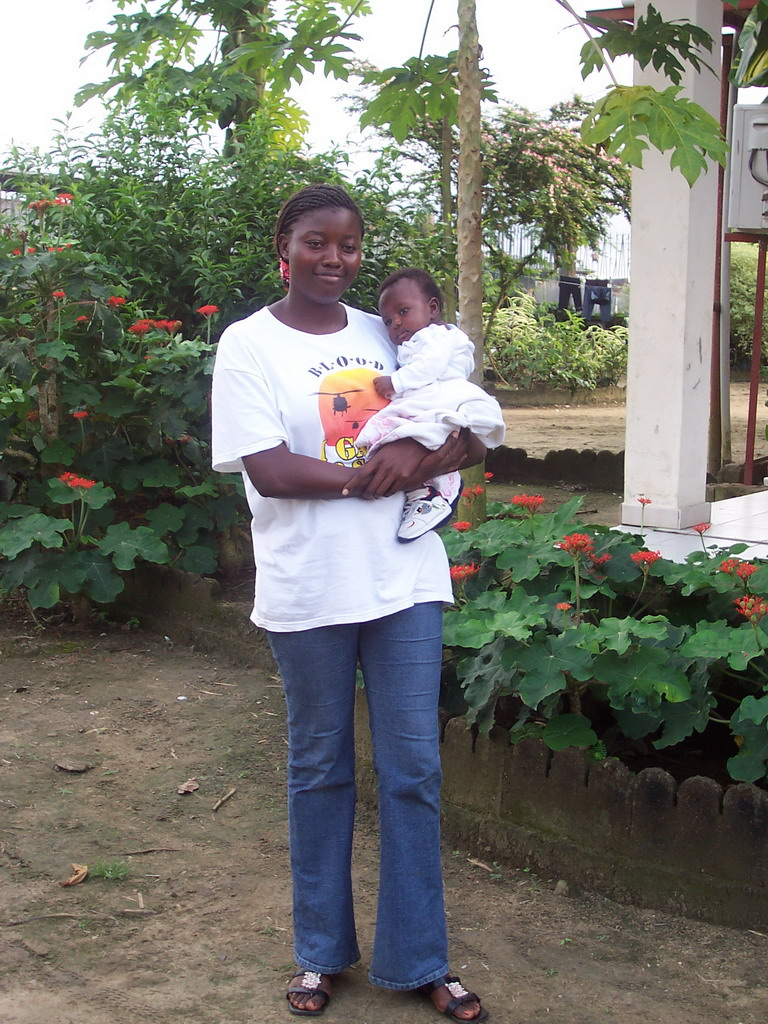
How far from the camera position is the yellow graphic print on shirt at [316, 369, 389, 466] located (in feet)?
8.16

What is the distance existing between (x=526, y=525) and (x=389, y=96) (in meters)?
1.74

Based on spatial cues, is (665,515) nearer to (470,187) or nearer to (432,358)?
(470,187)

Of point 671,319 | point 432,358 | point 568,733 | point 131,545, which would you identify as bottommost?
point 568,733

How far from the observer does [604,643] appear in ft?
10.3

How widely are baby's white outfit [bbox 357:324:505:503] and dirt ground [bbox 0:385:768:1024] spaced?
1152 millimetres

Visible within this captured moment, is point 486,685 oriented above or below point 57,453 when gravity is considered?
below

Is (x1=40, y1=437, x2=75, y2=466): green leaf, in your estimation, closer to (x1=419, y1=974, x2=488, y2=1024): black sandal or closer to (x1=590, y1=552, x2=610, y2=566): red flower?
(x1=590, y1=552, x2=610, y2=566): red flower

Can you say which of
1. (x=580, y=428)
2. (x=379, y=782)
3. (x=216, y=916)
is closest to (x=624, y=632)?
(x=379, y=782)

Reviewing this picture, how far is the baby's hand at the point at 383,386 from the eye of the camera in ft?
8.34

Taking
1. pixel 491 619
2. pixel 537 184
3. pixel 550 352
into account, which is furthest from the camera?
pixel 537 184

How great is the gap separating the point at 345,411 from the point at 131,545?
289 centimetres

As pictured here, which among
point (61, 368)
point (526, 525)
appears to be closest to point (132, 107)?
point (61, 368)

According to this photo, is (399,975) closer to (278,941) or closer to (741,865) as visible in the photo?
(278,941)

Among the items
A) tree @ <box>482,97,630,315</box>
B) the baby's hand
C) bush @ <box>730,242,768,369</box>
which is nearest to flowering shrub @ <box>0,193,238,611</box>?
the baby's hand
